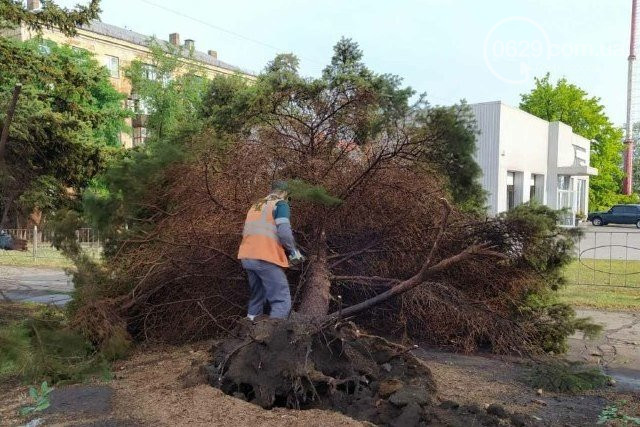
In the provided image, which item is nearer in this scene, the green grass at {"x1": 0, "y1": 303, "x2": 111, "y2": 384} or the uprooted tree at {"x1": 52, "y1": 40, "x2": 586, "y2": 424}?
the green grass at {"x1": 0, "y1": 303, "x2": 111, "y2": 384}

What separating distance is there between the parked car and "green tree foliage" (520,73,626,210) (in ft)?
22.9

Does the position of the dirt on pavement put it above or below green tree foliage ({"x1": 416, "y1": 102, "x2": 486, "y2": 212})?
below

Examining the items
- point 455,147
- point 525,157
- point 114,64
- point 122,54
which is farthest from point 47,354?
point 122,54

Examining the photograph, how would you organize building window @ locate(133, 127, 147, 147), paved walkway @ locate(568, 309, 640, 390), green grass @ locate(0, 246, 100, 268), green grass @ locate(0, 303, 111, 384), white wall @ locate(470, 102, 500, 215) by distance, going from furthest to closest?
building window @ locate(133, 127, 147, 147) < white wall @ locate(470, 102, 500, 215) < green grass @ locate(0, 246, 100, 268) < paved walkway @ locate(568, 309, 640, 390) < green grass @ locate(0, 303, 111, 384)

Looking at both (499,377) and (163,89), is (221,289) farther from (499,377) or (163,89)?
(163,89)

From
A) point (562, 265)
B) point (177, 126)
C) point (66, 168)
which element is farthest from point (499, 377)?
point (66, 168)

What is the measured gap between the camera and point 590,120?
4384cm

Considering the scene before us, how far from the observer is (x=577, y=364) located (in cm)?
509

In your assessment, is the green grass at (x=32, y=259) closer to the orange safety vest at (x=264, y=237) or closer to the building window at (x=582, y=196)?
the orange safety vest at (x=264, y=237)

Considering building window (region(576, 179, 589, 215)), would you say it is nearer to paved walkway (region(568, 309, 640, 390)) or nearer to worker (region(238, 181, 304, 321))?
paved walkway (region(568, 309, 640, 390))

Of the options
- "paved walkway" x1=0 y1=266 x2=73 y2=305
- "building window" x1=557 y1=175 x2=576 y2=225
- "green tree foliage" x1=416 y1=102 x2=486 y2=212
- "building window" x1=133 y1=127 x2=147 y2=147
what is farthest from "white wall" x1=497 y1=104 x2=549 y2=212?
"building window" x1=133 y1=127 x2=147 y2=147

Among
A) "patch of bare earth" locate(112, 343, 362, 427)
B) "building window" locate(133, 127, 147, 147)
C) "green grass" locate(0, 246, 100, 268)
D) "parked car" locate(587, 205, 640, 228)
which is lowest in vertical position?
"green grass" locate(0, 246, 100, 268)

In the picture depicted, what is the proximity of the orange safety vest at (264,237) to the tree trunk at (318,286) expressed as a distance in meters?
0.43

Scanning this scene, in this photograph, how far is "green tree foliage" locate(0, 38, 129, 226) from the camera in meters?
7.81
